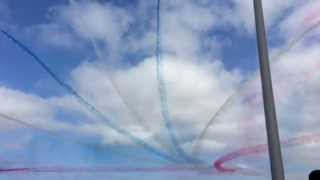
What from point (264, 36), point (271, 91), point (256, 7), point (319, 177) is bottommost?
point (319, 177)

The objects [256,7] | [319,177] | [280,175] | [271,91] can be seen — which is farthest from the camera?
[256,7]

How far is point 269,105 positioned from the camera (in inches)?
788

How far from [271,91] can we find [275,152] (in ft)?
7.22

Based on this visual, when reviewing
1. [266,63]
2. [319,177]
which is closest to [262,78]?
[266,63]

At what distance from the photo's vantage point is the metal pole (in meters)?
19.2

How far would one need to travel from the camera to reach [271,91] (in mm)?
20234

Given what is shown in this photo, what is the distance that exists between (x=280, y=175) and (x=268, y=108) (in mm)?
2368

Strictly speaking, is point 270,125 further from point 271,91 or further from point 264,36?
point 264,36

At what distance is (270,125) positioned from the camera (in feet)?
64.6

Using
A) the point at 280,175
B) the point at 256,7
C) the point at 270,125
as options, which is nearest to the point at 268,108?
the point at 270,125

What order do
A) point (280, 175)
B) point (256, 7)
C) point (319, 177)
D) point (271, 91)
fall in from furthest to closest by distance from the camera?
point (256, 7)
point (271, 91)
point (280, 175)
point (319, 177)

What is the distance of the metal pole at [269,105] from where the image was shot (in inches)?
755

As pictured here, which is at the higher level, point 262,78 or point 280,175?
point 262,78

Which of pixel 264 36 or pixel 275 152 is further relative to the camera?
Answer: pixel 264 36
